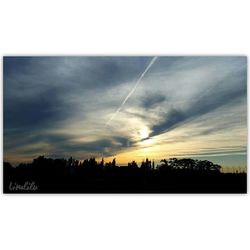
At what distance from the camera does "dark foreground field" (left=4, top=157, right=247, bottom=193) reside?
11.4ft

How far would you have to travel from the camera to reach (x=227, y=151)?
346cm

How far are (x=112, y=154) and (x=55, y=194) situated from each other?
0.58 metres

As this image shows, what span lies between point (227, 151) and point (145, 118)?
2.41 ft

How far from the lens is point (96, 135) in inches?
138

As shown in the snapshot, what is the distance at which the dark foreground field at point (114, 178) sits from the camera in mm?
3473

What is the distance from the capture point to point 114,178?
11.5ft
